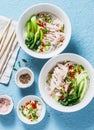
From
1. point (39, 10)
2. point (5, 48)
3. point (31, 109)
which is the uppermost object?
point (39, 10)

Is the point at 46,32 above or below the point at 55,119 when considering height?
above

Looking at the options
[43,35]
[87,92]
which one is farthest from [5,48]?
[87,92]

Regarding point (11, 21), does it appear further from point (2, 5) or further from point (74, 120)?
Result: point (74, 120)

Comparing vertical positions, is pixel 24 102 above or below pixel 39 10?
below

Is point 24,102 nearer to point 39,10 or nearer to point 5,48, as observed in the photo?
point 5,48

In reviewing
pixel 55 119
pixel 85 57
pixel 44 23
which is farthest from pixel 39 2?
pixel 55 119

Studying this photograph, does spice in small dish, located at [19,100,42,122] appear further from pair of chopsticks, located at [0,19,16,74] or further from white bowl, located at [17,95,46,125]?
pair of chopsticks, located at [0,19,16,74]

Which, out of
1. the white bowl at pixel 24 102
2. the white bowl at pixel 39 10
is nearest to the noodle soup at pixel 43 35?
the white bowl at pixel 39 10

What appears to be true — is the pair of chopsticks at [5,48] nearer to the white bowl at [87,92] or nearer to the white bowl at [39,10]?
the white bowl at [39,10]
